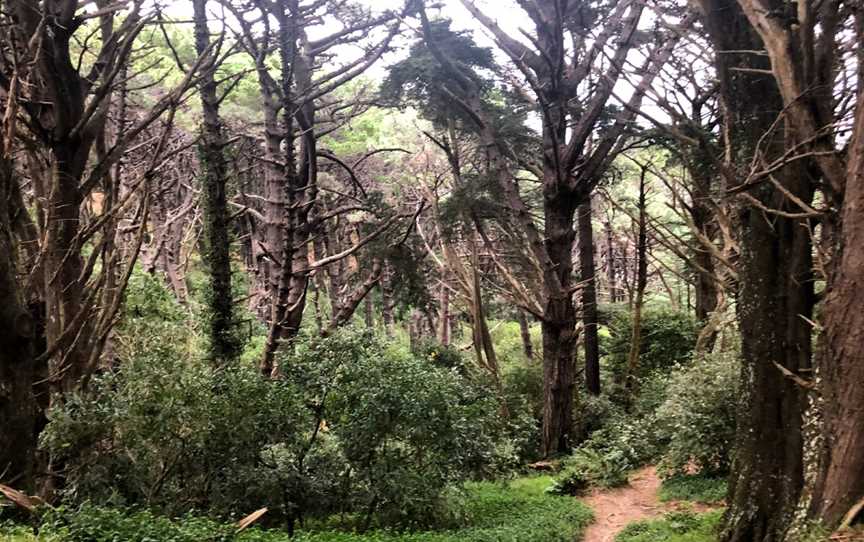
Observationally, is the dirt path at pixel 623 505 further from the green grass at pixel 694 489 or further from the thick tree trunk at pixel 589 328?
the thick tree trunk at pixel 589 328

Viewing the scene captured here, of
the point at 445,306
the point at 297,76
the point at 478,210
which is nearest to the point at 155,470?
the point at 297,76

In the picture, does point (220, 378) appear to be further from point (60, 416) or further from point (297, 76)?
point (297, 76)

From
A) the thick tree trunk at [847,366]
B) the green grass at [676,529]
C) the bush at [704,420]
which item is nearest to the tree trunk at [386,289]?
the bush at [704,420]

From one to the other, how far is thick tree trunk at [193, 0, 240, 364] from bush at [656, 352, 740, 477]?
25.0 feet

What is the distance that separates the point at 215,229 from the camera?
1062cm

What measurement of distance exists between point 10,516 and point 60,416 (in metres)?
1.30

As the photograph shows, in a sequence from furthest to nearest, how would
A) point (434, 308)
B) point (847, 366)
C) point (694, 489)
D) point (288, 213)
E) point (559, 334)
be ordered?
point (434, 308)
point (559, 334)
point (288, 213)
point (694, 489)
point (847, 366)

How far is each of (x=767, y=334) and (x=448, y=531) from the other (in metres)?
4.55

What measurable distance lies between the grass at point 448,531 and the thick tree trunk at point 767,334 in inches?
103

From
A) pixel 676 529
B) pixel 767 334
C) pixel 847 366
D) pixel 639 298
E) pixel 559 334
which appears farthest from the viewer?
pixel 639 298

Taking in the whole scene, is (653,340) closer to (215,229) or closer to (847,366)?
(215,229)

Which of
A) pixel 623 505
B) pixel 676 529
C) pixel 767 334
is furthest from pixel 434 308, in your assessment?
pixel 767 334

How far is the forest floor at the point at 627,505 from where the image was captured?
9164 millimetres

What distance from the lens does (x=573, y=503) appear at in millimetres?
10344
